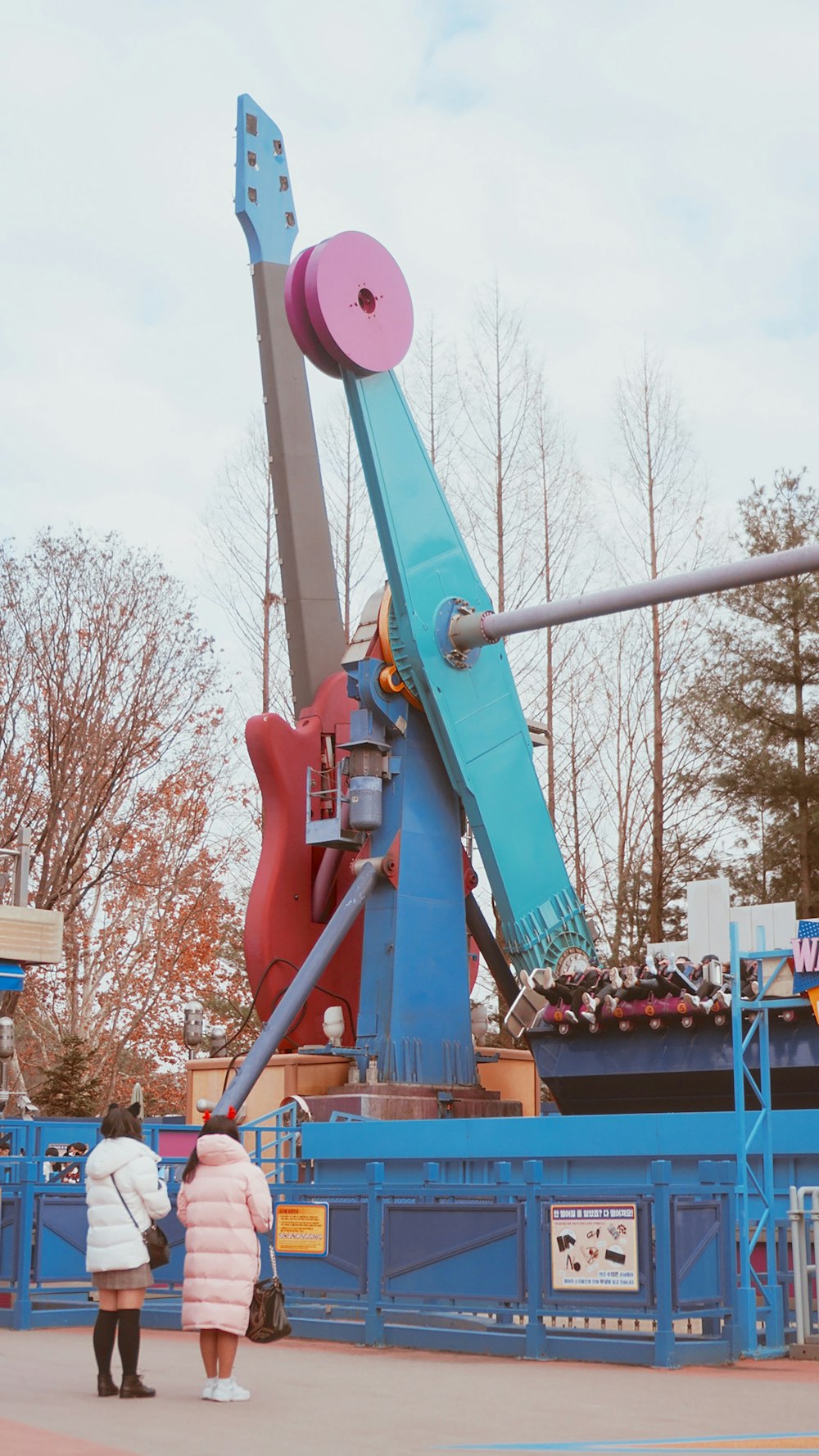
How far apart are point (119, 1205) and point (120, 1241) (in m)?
0.20

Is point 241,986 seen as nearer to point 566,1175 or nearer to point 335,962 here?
point 335,962

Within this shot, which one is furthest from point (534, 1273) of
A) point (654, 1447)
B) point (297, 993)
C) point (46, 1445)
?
point (297, 993)

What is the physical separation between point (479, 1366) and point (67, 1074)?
2344cm

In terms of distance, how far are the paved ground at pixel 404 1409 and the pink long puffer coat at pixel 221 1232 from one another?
0.52 m

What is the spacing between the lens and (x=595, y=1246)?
11.3 metres

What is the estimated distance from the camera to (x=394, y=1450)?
7.38m

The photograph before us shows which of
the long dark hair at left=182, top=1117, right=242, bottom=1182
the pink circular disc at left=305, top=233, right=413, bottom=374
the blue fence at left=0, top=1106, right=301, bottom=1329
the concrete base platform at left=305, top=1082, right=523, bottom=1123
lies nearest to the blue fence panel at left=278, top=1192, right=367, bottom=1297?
the blue fence at left=0, top=1106, right=301, bottom=1329

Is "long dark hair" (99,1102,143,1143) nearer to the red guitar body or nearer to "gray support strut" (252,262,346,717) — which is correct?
the red guitar body

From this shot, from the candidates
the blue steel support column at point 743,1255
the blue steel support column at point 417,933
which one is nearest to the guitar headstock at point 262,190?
the blue steel support column at point 417,933

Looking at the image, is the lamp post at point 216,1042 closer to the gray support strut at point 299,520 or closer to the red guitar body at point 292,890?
the red guitar body at point 292,890

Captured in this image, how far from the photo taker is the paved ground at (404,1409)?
7562 mm

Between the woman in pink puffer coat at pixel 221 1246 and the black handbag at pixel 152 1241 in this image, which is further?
the black handbag at pixel 152 1241

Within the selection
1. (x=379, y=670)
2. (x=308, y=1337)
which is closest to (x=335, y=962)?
(x=379, y=670)

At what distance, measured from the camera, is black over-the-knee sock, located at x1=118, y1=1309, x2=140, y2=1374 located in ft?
30.3
